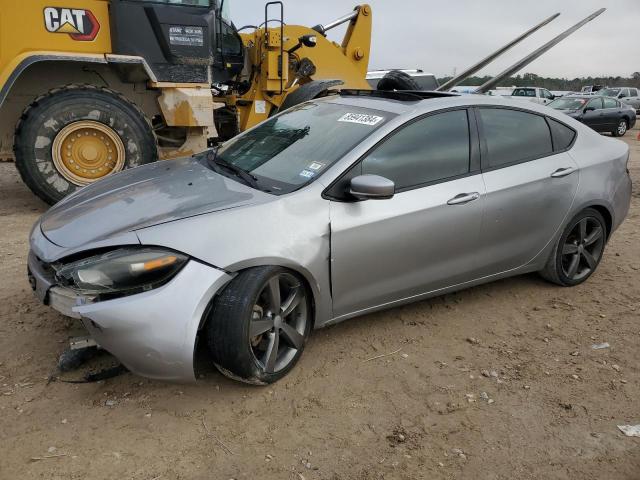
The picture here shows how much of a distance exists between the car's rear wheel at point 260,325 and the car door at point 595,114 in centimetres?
1751

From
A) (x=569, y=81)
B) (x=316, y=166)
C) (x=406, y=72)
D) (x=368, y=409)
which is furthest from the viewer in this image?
(x=569, y=81)

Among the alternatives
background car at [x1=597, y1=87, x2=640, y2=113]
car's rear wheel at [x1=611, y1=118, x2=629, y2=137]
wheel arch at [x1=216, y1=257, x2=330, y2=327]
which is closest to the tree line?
background car at [x1=597, y1=87, x2=640, y2=113]

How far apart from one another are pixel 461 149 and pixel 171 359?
2235 millimetres

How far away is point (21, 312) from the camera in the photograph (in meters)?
3.54

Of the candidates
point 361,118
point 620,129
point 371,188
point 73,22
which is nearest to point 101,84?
point 73,22

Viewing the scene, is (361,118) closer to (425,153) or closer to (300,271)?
(425,153)

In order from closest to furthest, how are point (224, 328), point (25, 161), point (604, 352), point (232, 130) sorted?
point (224, 328) < point (604, 352) < point (25, 161) < point (232, 130)

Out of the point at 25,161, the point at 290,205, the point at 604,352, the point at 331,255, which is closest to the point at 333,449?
the point at 331,255

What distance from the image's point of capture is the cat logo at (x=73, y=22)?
5879 mm

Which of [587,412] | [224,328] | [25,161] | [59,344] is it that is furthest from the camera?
[25,161]

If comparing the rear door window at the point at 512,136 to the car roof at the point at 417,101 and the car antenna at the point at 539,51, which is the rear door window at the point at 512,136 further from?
the car antenna at the point at 539,51

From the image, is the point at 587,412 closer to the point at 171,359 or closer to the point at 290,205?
the point at 290,205

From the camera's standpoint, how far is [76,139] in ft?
20.0

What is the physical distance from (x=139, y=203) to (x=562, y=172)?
290cm
